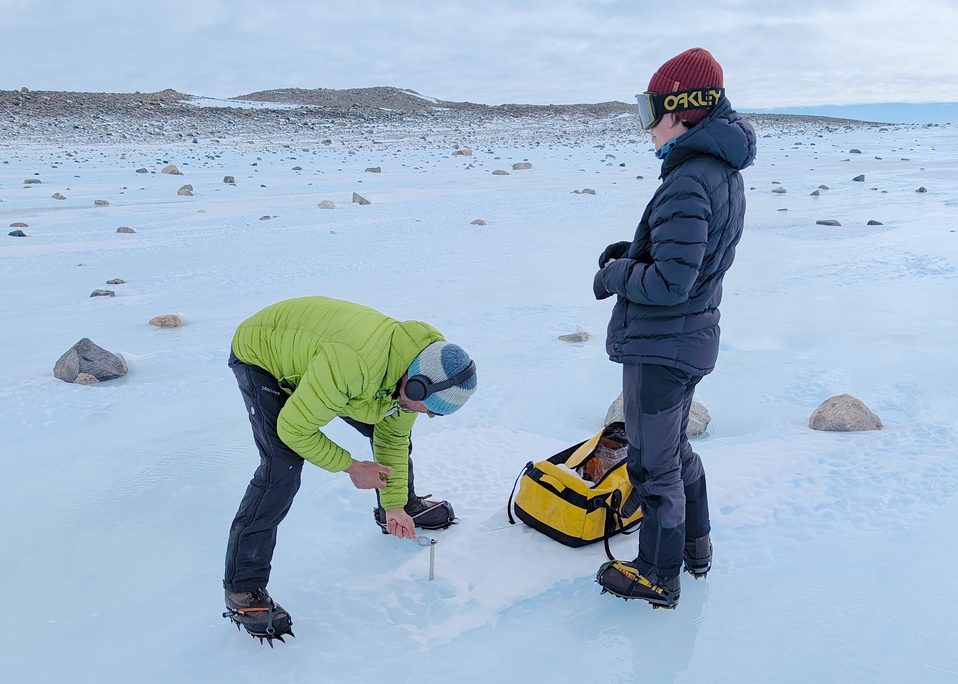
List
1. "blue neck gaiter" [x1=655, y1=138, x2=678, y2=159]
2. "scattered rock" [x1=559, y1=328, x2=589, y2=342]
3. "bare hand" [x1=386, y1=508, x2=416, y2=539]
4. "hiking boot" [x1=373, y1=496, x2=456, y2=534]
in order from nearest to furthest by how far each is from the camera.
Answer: "blue neck gaiter" [x1=655, y1=138, x2=678, y2=159]
"bare hand" [x1=386, y1=508, x2=416, y2=539]
"hiking boot" [x1=373, y1=496, x2=456, y2=534]
"scattered rock" [x1=559, y1=328, x2=589, y2=342]

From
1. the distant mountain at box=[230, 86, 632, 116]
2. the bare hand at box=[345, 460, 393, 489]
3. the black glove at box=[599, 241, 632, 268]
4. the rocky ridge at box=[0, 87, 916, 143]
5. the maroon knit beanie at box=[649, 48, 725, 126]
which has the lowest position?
the bare hand at box=[345, 460, 393, 489]

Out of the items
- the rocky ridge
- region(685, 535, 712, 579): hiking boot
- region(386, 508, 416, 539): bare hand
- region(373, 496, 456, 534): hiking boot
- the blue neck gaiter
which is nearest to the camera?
the blue neck gaiter

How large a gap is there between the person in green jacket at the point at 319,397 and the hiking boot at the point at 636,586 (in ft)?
2.36

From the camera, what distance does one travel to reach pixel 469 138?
3183 centimetres

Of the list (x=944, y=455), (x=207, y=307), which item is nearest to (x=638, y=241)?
(x=944, y=455)

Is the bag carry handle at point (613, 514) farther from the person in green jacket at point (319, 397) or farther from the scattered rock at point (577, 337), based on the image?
the scattered rock at point (577, 337)

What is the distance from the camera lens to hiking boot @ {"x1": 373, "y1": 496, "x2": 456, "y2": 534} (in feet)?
10.3

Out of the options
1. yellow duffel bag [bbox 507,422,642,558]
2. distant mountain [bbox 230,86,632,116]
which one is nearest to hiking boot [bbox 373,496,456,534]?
yellow duffel bag [bbox 507,422,642,558]

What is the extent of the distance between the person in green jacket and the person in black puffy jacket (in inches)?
21.8

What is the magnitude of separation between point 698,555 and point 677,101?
1.56 metres

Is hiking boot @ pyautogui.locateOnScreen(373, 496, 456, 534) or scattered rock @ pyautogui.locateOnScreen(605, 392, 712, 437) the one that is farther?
scattered rock @ pyautogui.locateOnScreen(605, 392, 712, 437)

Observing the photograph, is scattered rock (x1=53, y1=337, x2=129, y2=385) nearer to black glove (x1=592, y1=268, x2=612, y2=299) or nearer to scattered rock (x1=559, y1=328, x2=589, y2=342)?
scattered rock (x1=559, y1=328, x2=589, y2=342)

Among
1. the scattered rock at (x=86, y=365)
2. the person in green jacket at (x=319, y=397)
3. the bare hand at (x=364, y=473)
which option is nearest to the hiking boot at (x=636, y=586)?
the person in green jacket at (x=319, y=397)

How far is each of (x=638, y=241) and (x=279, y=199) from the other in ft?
40.6
